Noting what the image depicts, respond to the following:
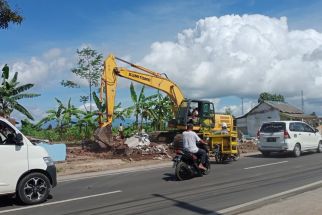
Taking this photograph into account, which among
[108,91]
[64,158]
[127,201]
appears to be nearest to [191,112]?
[108,91]

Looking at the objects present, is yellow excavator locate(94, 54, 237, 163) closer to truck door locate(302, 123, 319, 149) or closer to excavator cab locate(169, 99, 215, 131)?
excavator cab locate(169, 99, 215, 131)

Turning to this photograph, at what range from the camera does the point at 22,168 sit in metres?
10.8

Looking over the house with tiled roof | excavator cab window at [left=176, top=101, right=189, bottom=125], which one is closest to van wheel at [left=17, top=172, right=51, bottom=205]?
excavator cab window at [left=176, top=101, right=189, bottom=125]

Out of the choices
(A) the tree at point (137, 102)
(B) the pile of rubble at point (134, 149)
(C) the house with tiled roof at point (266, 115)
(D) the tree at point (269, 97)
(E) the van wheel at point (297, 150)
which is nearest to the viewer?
(E) the van wheel at point (297, 150)

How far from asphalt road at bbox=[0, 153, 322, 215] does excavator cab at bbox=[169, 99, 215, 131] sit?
8.26 meters

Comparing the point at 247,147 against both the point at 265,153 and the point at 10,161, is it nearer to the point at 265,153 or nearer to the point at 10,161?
the point at 265,153

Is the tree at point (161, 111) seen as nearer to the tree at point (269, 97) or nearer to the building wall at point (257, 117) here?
the building wall at point (257, 117)

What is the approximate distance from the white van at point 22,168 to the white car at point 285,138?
14.4 meters

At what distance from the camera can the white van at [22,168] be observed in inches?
417

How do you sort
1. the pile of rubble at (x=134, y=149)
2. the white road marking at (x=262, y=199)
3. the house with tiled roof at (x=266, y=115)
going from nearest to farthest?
the white road marking at (x=262, y=199) → the pile of rubble at (x=134, y=149) → the house with tiled roof at (x=266, y=115)

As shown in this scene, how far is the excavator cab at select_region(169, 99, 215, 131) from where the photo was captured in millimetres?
26078

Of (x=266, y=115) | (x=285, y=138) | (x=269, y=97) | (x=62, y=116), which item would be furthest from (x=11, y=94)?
(x=269, y=97)

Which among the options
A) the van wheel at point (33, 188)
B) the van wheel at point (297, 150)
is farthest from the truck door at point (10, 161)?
the van wheel at point (297, 150)

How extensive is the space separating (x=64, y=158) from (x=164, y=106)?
16.0 meters
